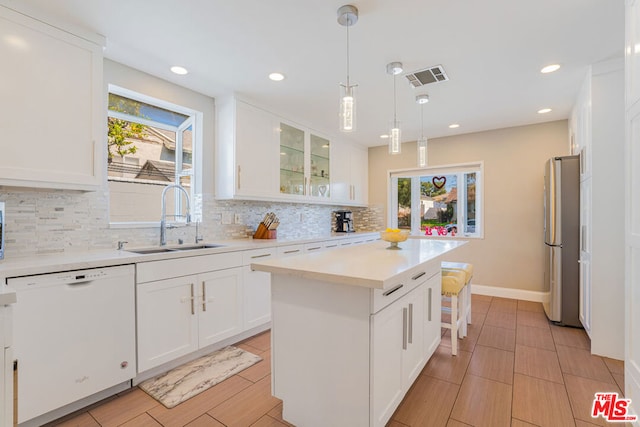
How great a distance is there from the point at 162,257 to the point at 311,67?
189cm

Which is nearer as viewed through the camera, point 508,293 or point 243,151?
point 243,151

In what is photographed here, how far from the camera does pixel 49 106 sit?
1.87 meters

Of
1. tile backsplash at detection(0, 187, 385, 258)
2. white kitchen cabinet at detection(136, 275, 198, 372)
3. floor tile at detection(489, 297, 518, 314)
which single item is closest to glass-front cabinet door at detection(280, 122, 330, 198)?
tile backsplash at detection(0, 187, 385, 258)

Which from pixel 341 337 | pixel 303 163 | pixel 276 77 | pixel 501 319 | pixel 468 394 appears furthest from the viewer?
pixel 303 163

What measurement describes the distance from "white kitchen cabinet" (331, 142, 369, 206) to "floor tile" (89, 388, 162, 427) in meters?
3.22

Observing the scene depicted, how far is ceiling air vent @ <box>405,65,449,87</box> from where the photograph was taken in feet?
8.25

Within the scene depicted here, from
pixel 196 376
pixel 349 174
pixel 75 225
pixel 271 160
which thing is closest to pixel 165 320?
pixel 196 376

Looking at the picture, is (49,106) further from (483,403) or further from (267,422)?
(483,403)

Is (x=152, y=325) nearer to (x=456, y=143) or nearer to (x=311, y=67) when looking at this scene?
(x=311, y=67)

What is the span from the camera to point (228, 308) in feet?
8.46

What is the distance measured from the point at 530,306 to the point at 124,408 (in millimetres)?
4300

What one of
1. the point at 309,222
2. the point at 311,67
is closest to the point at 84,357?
the point at 311,67

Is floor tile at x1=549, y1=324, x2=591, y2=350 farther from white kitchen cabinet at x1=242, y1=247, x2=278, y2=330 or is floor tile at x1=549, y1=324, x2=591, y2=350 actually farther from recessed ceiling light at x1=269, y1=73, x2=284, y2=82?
recessed ceiling light at x1=269, y1=73, x2=284, y2=82

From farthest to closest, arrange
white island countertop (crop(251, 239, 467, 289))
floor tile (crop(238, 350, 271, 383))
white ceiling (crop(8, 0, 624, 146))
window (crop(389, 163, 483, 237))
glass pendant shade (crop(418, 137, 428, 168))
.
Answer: window (crop(389, 163, 483, 237)), glass pendant shade (crop(418, 137, 428, 168)), floor tile (crop(238, 350, 271, 383)), white ceiling (crop(8, 0, 624, 146)), white island countertop (crop(251, 239, 467, 289))
